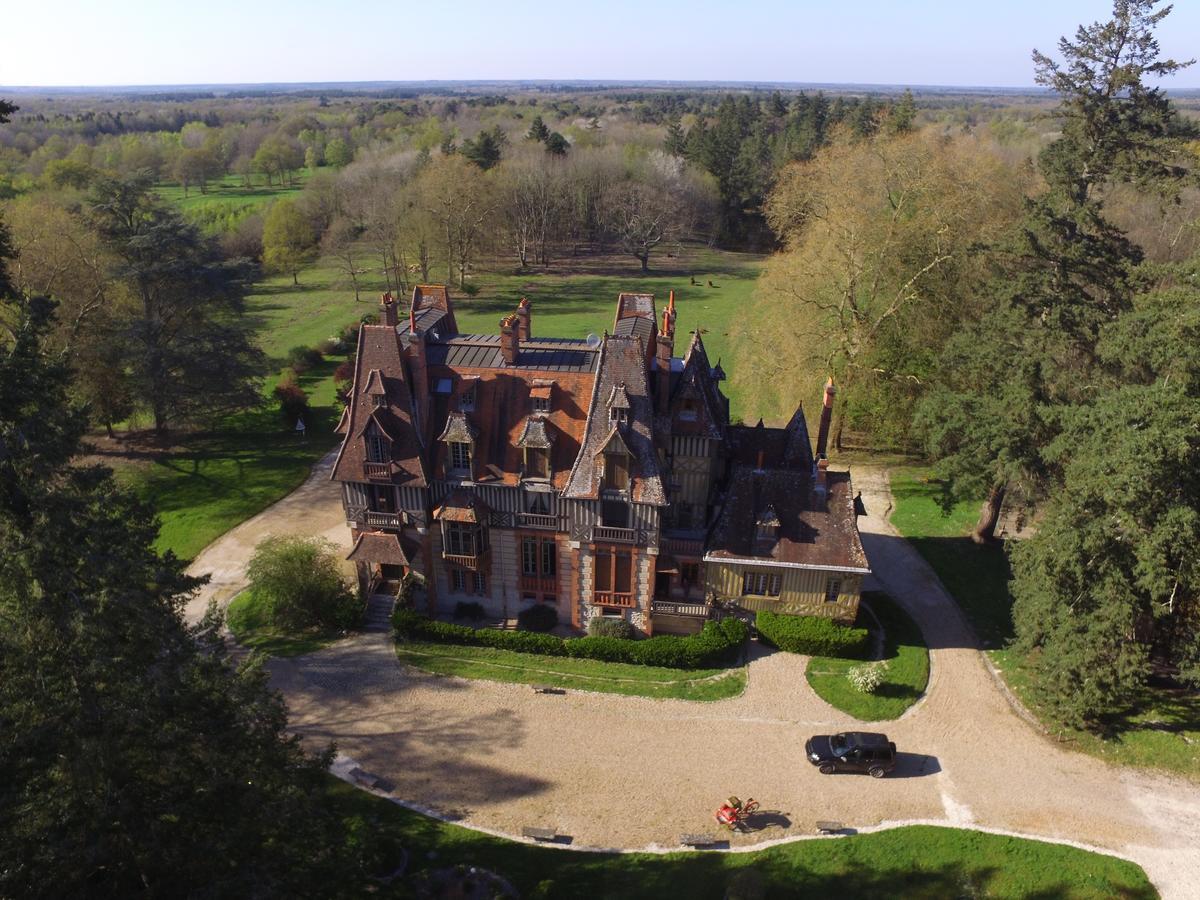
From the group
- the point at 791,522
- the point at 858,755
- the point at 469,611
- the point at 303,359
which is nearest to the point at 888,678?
the point at 858,755

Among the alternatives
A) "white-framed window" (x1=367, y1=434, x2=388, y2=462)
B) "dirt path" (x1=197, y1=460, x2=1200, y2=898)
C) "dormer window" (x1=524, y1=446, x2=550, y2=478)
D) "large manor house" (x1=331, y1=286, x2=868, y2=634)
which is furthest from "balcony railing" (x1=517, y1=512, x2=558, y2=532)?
"dirt path" (x1=197, y1=460, x2=1200, y2=898)

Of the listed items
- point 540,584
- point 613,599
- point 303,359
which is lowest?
point 613,599

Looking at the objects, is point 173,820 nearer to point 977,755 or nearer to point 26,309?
point 26,309

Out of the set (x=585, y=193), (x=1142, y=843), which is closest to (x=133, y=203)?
(x=1142, y=843)

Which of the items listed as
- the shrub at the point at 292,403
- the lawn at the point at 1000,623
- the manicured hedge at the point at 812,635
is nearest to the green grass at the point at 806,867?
the lawn at the point at 1000,623

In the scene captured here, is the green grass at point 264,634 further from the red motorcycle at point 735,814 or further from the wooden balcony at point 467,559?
the red motorcycle at point 735,814

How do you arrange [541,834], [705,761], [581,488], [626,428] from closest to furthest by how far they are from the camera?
[541,834]
[705,761]
[626,428]
[581,488]

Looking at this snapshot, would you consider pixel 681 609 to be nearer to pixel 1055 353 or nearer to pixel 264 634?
pixel 264 634
